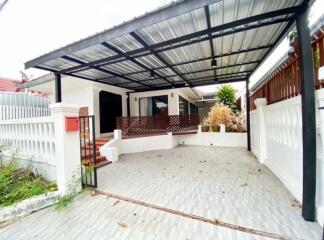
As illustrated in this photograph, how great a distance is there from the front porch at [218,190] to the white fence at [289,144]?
0.75 ft

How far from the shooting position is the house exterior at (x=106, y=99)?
29.1ft

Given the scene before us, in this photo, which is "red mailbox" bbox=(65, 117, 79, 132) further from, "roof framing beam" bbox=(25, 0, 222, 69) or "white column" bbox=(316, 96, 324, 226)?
"white column" bbox=(316, 96, 324, 226)

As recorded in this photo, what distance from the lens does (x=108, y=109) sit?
9.93m

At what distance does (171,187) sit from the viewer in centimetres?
391

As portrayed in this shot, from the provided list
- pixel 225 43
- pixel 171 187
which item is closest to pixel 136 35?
pixel 225 43

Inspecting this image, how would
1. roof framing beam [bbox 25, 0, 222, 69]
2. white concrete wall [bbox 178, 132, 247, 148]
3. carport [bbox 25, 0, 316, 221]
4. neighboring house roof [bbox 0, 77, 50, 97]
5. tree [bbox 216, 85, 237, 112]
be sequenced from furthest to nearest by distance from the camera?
tree [bbox 216, 85, 237, 112] → neighboring house roof [bbox 0, 77, 50, 97] → white concrete wall [bbox 178, 132, 247, 148] → roof framing beam [bbox 25, 0, 222, 69] → carport [bbox 25, 0, 316, 221]

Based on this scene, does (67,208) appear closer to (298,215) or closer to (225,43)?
(298,215)

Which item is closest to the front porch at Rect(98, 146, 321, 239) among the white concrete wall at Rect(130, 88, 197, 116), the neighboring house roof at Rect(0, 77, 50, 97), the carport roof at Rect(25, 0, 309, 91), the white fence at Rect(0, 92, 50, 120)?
the carport roof at Rect(25, 0, 309, 91)

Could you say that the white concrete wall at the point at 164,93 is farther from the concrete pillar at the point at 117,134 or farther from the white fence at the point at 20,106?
the white fence at the point at 20,106

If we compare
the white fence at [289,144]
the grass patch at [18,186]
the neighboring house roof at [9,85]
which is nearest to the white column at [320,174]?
the white fence at [289,144]

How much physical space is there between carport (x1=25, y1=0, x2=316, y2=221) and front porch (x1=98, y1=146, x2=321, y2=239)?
Answer: 43 cm

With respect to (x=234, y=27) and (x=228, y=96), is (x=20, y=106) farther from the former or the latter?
(x=228, y=96)

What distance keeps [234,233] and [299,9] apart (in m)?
3.41

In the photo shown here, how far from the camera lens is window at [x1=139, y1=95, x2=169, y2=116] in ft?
36.9
